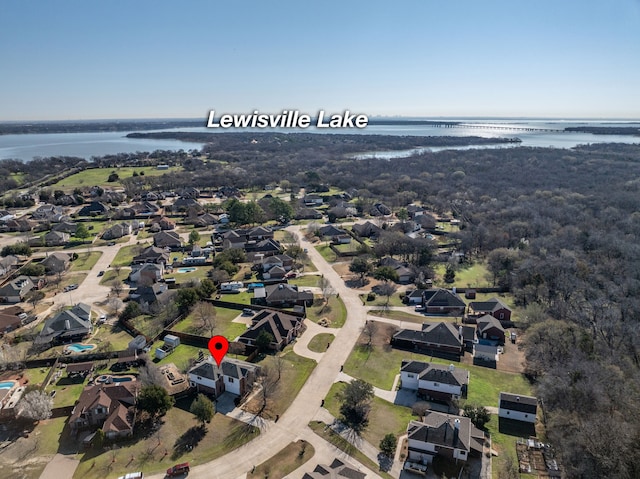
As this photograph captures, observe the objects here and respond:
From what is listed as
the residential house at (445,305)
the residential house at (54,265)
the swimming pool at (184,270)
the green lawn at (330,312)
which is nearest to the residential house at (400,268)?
the residential house at (445,305)

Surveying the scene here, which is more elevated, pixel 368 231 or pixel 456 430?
pixel 456 430

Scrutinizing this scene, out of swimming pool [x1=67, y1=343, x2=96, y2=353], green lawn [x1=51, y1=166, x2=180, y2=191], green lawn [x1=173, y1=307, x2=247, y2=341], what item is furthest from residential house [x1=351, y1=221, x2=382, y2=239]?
green lawn [x1=51, y1=166, x2=180, y2=191]

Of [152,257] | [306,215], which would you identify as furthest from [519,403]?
[306,215]

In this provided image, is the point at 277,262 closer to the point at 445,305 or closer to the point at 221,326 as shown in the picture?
the point at 221,326

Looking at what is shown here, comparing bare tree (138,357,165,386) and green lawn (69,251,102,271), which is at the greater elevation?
bare tree (138,357,165,386)

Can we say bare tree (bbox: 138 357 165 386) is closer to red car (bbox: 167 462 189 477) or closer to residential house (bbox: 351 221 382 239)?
red car (bbox: 167 462 189 477)

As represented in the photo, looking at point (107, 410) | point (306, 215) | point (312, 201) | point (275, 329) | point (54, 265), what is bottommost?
point (312, 201)
